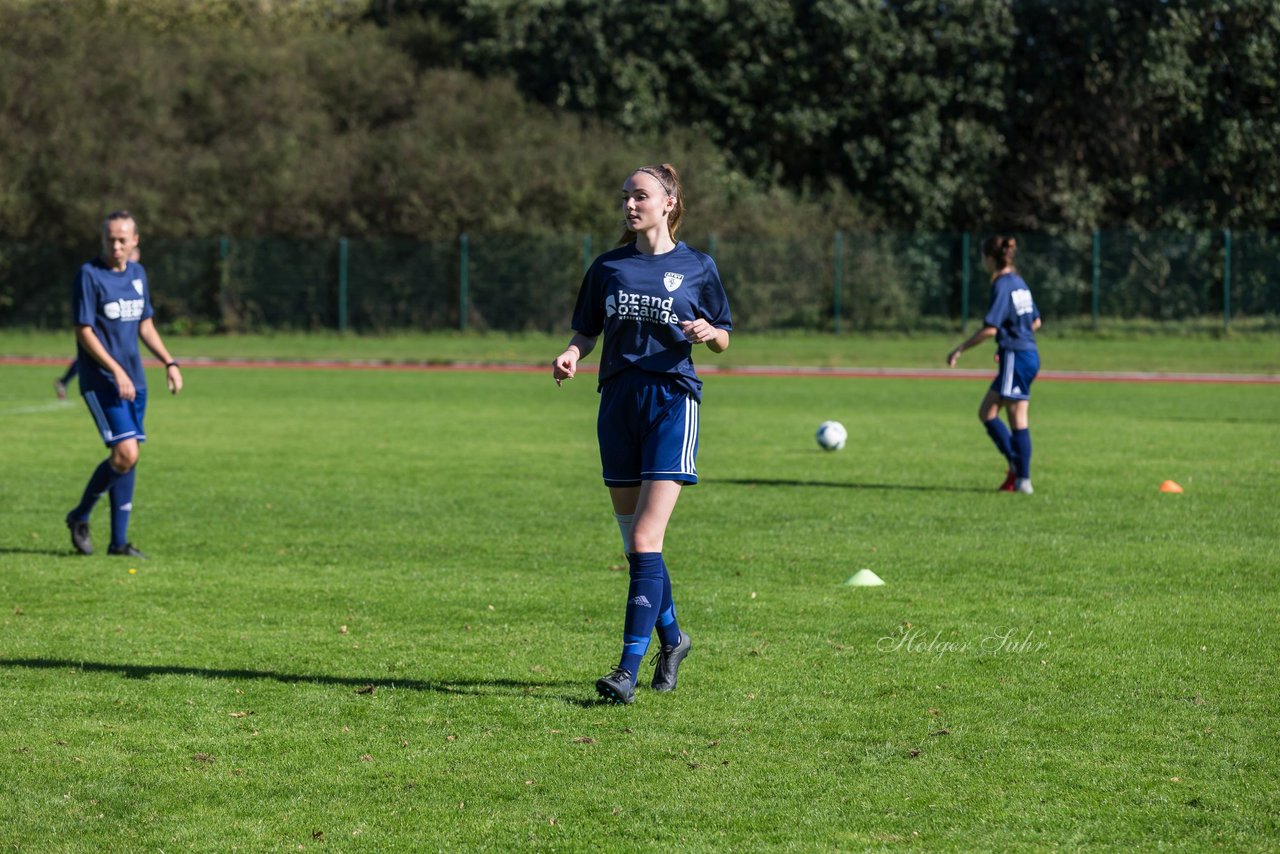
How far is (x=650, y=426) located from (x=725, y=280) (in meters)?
30.9

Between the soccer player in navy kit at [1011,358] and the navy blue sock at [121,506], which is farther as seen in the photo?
the soccer player in navy kit at [1011,358]

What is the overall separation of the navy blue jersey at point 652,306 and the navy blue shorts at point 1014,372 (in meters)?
6.87

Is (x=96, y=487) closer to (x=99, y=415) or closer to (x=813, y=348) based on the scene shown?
(x=99, y=415)

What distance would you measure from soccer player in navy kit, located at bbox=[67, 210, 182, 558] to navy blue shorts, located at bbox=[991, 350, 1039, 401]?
6.59m

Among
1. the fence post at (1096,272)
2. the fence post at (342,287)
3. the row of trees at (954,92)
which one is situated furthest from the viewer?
the row of trees at (954,92)

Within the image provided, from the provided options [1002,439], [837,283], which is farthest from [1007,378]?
[837,283]

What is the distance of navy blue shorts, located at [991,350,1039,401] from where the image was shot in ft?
42.3

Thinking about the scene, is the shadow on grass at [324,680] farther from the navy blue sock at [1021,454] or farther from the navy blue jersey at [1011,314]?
the navy blue jersey at [1011,314]

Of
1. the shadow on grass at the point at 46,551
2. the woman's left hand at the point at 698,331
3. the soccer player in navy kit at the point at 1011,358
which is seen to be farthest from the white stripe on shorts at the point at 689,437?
the soccer player in navy kit at the point at 1011,358

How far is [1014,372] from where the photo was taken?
12891mm

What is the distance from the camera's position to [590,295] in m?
6.52

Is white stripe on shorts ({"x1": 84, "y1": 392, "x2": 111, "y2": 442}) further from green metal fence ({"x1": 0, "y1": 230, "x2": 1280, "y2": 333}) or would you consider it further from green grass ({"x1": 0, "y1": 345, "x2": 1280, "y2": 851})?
green metal fence ({"x1": 0, "y1": 230, "x2": 1280, "y2": 333})

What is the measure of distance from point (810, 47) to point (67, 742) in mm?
39298

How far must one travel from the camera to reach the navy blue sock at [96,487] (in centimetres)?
992
